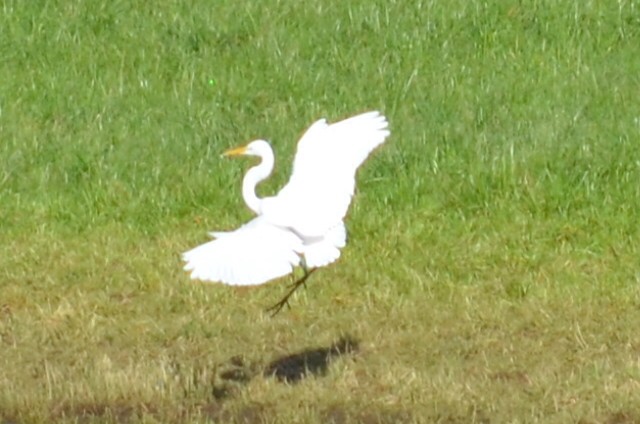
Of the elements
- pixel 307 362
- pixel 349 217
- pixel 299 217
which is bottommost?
pixel 349 217

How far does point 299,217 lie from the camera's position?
23.0ft

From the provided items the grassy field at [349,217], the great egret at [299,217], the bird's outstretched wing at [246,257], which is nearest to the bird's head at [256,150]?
the great egret at [299,217]

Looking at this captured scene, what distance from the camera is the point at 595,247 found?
29.4 feet

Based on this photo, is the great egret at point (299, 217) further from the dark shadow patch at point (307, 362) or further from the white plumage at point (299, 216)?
the dark shadow patch at point (307, 362)

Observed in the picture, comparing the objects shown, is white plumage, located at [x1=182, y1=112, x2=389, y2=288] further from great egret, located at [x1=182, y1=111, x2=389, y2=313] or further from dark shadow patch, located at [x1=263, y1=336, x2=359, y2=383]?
dark shadow patch, located at [x1=263, y1=336, x2=359, y2=383]

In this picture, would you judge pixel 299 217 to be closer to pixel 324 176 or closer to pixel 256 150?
pixel 324 176

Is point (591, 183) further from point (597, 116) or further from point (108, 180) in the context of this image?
point (108, 180)

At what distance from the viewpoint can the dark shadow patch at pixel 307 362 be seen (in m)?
7.34

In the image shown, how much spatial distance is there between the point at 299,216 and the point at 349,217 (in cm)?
243

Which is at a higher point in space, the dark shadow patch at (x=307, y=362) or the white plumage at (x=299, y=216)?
the white plumage at (x=299, y=216)

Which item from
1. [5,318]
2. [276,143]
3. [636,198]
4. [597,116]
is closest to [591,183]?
[636,198]

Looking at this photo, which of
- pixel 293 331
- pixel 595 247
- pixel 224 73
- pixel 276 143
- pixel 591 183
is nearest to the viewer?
pixel 293 331

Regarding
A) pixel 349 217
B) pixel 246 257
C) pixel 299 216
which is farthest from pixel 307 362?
pixel 349 217

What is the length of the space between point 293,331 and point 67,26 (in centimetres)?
485
